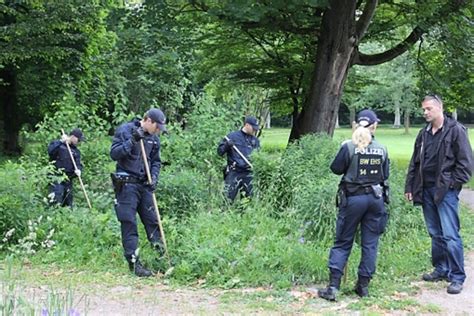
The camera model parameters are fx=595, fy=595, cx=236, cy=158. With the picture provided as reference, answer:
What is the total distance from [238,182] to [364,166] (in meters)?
4.13

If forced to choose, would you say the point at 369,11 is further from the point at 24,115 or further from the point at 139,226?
the point at 24,115

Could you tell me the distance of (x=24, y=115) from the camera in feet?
79.4

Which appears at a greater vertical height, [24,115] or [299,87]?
[299,87]

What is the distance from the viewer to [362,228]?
5.98m

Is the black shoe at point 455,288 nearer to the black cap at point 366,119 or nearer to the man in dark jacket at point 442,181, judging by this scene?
the man in dark jacket at point 442,181

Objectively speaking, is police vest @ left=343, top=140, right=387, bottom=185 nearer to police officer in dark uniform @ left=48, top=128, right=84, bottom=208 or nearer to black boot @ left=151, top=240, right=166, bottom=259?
black boot @ left=151, top=240, right=166, bottom=259

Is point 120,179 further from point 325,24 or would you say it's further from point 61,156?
point 325,24

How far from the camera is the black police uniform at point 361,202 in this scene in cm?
580

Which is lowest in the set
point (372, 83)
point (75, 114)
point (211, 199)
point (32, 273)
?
point (32, 273)

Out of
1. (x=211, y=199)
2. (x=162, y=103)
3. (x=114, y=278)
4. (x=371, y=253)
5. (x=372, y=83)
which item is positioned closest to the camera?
(x=371, y=253)

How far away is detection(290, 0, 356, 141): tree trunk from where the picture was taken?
1246cm

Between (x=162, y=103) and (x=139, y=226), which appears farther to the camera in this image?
(x=162, y=103)

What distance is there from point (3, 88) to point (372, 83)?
1401 centimetres

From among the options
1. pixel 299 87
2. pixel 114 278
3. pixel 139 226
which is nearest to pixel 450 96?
pixel 299 87
